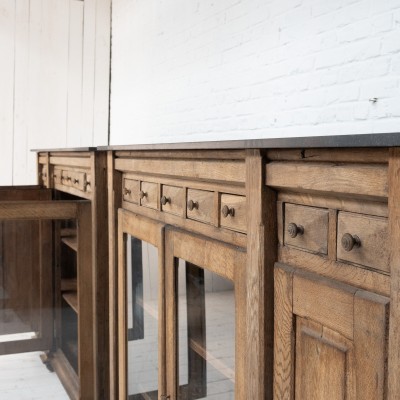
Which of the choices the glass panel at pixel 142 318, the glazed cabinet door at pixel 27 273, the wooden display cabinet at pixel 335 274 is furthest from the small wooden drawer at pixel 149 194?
the wooden display cabinet at pixel 335 274

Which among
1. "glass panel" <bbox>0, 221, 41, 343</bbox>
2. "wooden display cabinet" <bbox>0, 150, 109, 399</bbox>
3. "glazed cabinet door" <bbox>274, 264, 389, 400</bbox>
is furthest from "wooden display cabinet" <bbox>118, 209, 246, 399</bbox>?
"glass panel" <bbox>0, 221, 41, 343</bbox>

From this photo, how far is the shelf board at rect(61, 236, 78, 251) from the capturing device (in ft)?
8.59

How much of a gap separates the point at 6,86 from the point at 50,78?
0.37 meters

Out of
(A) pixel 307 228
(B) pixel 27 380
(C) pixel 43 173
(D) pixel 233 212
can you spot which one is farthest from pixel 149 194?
(C) pixel 43 173

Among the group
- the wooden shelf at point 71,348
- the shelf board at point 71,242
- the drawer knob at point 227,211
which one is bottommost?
the wooden shelf at point 71,348

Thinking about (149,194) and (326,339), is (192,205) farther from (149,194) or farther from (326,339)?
(326,339)

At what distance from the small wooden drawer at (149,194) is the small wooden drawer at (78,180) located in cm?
69

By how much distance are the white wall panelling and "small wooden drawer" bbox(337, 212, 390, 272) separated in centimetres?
434

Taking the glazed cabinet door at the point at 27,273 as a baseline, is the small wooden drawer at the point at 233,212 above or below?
above

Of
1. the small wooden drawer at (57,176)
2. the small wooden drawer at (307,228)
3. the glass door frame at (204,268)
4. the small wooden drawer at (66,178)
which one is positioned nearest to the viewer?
the small wooden drawer at (307,228)

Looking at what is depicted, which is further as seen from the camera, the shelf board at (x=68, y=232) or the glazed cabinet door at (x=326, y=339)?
the shelf board at (x=68, y=232)

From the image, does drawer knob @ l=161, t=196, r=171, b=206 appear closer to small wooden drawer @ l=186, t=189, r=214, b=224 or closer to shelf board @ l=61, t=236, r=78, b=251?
Result: small wooden drawer @ l=186, t=189, r=214, b=224

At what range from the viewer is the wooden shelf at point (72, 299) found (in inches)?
104

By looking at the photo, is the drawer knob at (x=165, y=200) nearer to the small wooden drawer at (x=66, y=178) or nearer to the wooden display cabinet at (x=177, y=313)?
the wooden display cabinet at (x=177, y=313)
